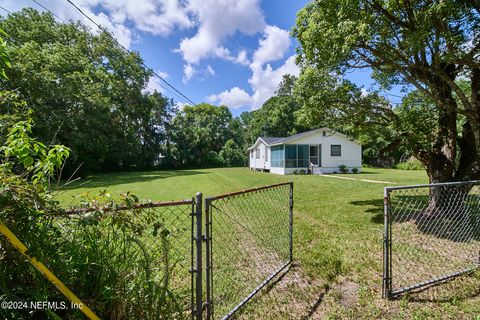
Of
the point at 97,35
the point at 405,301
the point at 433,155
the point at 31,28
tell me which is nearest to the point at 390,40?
the point at 433,155

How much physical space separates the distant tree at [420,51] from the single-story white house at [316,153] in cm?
1395

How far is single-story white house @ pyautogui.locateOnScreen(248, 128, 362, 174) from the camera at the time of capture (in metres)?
19.9

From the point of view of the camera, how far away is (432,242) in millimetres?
4348

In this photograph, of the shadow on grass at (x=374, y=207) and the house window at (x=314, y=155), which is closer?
the shadow on grass at (x=374, y=207)

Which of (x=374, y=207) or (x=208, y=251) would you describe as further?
(x=374, y=207)

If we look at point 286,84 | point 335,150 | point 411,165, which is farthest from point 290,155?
point 286,84

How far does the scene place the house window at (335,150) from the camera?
20.7 metres

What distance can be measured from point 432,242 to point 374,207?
2896mm

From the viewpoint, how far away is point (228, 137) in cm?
4216

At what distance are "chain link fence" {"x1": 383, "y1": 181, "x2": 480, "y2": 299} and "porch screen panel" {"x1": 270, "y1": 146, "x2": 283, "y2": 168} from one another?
14.4 metres

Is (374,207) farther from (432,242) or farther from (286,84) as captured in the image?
(286,84)

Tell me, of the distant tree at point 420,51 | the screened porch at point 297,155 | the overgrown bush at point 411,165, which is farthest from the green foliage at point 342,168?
the distant tree at point 420,51

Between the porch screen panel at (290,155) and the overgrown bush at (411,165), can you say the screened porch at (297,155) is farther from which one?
the overgrown bush at (411,165)

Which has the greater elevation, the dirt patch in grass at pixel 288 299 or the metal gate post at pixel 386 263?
the metal gate post at pixel 386 263
